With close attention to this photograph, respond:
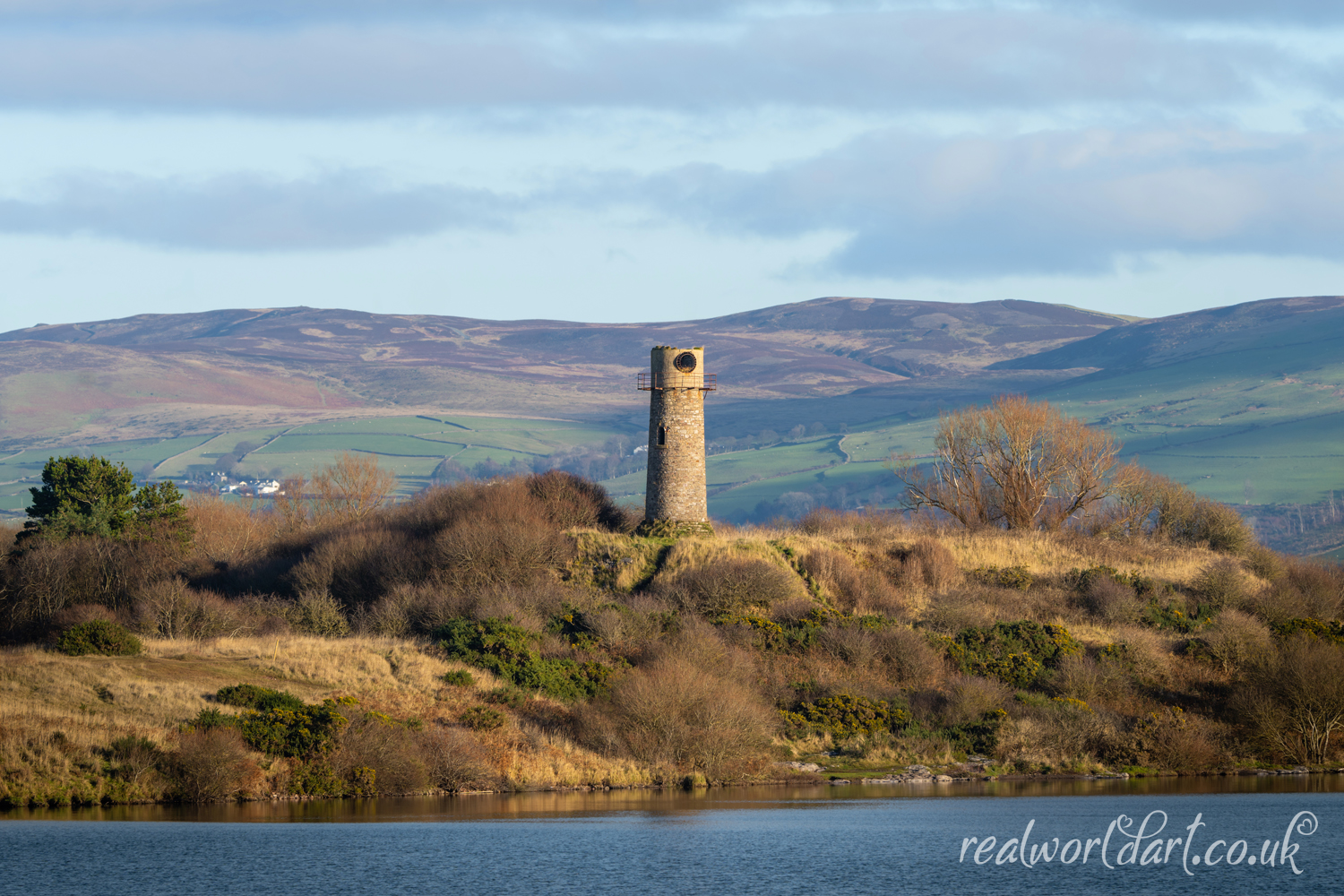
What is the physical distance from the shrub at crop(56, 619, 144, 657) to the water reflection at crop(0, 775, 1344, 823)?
11099mm

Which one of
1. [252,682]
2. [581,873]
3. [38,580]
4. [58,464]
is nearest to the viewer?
[581,873]

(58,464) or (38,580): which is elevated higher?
(58,464)

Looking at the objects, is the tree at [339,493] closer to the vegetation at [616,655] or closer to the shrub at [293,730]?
the vegetation at [616,655]

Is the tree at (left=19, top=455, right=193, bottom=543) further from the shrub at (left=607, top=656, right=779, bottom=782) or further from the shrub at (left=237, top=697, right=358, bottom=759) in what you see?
the shrub at (left=607, top=656, right=779, bottom=782)

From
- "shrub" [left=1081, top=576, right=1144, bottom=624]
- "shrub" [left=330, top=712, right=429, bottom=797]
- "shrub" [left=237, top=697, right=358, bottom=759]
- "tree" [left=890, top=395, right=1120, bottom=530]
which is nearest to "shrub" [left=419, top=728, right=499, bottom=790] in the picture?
"shrub" [left=330, top=712, right=429, bottom=797]

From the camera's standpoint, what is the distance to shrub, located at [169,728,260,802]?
42.4 meters

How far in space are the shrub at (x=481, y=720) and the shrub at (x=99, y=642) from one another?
11694 millimetres

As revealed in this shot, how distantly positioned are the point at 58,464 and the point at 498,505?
23.0m

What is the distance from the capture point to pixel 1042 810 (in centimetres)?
4144

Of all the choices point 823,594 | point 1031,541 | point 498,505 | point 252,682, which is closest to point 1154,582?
point 1031,541

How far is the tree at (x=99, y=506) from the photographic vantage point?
70.6 m

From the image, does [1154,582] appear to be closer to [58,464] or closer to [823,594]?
[823,594]

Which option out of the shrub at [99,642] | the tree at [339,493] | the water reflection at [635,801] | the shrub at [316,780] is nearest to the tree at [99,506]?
the shrub at [99,642]

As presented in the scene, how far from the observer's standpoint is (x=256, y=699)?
46531mm
